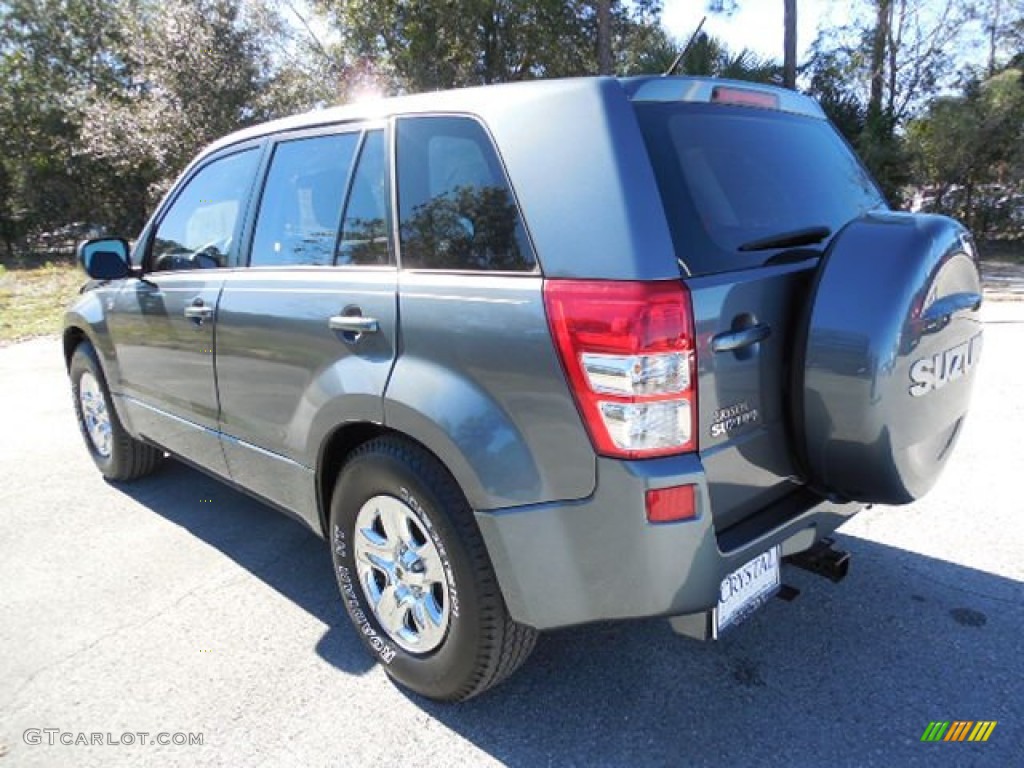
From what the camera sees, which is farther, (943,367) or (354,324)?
(354,324)

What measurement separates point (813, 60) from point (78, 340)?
1941 cm

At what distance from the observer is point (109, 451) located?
4320 mm

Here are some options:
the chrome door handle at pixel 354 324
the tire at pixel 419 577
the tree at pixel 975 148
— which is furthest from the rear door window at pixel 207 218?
the tree at pixel 975 148

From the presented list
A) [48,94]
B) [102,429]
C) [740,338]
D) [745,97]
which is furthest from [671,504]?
[48,94]

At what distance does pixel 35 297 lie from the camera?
13188 millimetres

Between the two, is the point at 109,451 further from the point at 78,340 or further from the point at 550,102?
the point at 550,102

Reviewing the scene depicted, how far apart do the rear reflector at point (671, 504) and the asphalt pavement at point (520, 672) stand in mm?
824

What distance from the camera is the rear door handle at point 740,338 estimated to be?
1.83 m

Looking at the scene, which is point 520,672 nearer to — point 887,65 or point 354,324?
point 354,324

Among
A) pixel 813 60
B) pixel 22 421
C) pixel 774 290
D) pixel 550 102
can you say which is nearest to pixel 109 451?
pixel 22 421

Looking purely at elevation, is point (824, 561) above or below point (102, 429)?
below

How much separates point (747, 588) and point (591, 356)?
84 centimetres

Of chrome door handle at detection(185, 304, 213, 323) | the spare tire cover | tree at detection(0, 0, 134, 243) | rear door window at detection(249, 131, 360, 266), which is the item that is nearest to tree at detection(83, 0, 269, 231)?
tree at detection(0, 0, 134, 243)

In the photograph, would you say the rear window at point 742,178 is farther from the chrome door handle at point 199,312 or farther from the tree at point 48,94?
the tree at point 48,94
